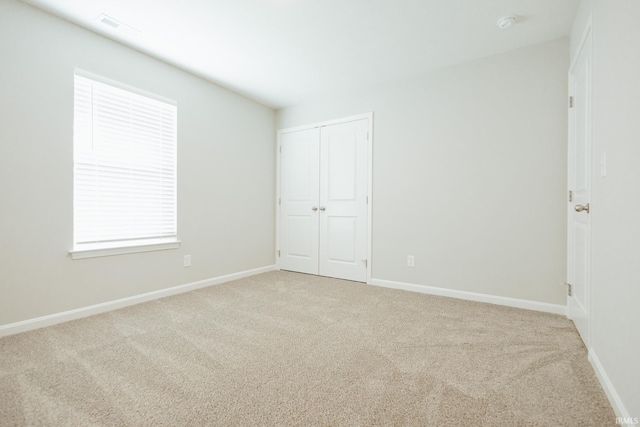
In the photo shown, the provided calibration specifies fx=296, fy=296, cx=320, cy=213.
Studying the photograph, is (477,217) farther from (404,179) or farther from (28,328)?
(28,328)

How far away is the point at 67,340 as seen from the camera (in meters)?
2.08

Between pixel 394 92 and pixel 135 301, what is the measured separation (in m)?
3.64

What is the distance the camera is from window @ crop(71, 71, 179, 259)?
2.59 m

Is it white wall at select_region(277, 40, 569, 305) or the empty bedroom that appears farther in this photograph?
white wall at select_region(277, 40, 569, 305)

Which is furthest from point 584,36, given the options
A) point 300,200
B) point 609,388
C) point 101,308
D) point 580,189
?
point 101,308

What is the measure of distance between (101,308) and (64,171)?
1.23 metres

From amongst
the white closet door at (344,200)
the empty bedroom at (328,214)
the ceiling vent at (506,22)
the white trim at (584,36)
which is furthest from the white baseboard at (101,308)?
the white trim at (584,36)

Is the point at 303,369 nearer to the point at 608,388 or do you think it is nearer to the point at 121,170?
the point at 608,388

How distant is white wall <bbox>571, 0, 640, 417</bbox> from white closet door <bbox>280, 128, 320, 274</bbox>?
3.01 m

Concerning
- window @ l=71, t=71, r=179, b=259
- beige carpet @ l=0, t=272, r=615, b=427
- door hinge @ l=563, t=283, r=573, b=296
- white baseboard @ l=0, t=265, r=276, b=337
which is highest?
window @ l=71, t=71, r=179, b=259

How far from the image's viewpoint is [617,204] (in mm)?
1387

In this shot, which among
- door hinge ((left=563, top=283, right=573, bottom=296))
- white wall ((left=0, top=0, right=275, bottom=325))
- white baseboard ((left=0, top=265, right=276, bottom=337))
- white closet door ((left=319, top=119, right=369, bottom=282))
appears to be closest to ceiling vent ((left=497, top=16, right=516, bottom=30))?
white closet door ((left=319, top=119, right=369, bottom=282))

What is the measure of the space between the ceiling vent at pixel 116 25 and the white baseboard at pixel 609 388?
3.99 meters

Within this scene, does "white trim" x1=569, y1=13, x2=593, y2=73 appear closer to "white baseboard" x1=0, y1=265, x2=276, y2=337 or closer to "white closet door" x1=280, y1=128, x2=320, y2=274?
"white closet door" x1=280, y1=128, x2=320, y2=274
